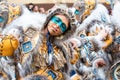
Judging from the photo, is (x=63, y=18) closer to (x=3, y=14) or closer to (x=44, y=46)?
(x=44, y=46)

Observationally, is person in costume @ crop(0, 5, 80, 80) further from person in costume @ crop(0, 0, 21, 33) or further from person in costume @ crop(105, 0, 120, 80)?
person in costume @ crop(105, 0, 120, 80)

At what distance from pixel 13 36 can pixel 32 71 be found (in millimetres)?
233

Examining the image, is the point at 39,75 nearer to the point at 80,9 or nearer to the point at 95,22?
the point at 95,22

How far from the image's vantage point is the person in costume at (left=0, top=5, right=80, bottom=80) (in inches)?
105

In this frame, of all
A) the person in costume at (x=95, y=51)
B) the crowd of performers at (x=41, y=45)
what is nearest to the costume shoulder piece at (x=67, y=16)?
the crowd of performers at (x=41, y=45)

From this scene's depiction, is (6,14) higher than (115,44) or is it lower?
higher

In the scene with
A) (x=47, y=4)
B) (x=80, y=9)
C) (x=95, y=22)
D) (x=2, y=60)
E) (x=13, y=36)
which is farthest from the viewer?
(x=47, y=4)

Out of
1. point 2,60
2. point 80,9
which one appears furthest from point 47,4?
point 2,60

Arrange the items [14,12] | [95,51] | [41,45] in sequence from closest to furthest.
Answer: [41,45]
[14,12]
[95,51]

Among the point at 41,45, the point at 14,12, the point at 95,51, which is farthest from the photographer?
the point at 95,51

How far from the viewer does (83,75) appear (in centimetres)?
362

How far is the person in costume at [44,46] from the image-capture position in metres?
2.67

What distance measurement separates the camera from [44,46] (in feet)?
8.91

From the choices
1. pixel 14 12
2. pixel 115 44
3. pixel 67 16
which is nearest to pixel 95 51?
pixel 115 44
